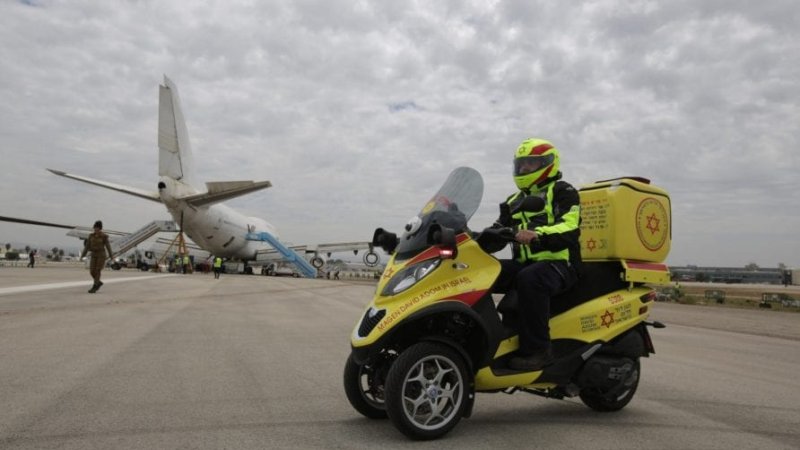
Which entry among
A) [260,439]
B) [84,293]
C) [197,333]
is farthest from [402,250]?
[84,293]

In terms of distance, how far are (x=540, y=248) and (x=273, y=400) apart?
2.43m

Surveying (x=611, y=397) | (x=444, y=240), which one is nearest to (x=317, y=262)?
(x=611, y=397)

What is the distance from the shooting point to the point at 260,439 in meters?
3.67

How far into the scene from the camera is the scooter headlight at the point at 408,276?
3799 millimetres

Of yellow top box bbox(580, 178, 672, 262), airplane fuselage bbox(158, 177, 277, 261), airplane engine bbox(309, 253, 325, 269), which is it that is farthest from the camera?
airplane engine bbox(309, 253, 325, 269)

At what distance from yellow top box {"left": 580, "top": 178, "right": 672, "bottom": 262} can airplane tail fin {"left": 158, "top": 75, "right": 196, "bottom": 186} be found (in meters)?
40.7

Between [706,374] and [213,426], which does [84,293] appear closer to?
[213,426]

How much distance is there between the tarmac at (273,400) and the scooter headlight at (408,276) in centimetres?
96

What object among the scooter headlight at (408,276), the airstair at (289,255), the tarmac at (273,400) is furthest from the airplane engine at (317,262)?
the scooter headlight at (408,276)

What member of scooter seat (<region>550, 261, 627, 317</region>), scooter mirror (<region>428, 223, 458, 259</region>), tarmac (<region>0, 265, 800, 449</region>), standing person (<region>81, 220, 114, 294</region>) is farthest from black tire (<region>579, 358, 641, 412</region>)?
standing person (<region>81, 220, 114, 294</region>)

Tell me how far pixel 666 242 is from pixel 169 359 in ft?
17.2

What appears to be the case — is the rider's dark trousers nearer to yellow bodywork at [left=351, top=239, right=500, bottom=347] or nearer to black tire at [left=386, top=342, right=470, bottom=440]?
yellow bodywork at [left=351, top=239, right=500, bottom=347]

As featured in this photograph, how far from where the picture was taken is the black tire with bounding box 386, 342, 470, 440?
3.60 m

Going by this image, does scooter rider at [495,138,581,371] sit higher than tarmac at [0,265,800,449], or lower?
higher
